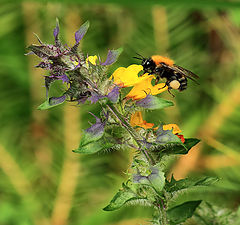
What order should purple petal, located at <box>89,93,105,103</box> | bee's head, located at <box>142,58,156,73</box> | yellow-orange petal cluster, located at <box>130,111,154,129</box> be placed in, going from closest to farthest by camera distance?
1. purple petal, located at <box>89,93,105,103</box>
2. yellow-orange petal cluster, located at <box>130,111,154,129</box>
3. bee's head, located at <box>142,58,156,73</box>

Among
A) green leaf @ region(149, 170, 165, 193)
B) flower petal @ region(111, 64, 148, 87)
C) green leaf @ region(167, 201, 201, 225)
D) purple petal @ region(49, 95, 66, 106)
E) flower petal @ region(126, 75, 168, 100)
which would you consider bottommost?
green leaf @ region(167, 201, 201, 225)

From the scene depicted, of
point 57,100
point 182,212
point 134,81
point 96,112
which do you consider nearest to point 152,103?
point 134,81

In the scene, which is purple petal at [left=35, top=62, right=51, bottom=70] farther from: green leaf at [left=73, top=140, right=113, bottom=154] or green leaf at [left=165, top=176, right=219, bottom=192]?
green leaf at [left=165, top=176, right=219, bottom=192]

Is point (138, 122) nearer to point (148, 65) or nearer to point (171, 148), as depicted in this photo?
point (171, 148)

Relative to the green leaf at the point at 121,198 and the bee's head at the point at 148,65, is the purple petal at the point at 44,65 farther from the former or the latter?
the bee's head at the point at 148,65

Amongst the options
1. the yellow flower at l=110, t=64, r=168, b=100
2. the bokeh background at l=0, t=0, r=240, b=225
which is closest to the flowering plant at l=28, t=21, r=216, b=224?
the yellow flower at l=110, t=64, r=168, b=100

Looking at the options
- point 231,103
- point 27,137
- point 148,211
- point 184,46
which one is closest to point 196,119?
point 231,103

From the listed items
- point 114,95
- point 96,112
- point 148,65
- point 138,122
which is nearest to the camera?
point 114,95

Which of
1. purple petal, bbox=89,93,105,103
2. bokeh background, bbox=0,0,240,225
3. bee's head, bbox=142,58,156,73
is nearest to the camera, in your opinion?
purple petal, bbox=89,93,105,103
